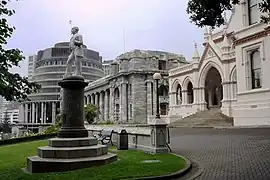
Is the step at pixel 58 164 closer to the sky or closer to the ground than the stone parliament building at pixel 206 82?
→ closer to the ground

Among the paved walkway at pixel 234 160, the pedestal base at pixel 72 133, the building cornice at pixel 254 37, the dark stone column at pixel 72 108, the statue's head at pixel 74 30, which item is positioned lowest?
the paved walkway at pixel 234 160

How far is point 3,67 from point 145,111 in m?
50.4

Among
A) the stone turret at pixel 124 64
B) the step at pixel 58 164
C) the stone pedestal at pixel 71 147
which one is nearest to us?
the step at pixel 58 164

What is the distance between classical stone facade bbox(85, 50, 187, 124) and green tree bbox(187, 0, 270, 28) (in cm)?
4523

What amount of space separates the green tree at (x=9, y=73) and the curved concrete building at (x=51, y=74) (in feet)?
257

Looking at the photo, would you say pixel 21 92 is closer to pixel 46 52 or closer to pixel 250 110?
pixel 250 110

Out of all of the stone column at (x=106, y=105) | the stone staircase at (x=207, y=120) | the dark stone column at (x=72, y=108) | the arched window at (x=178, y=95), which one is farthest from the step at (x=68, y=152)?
the stone column at (x=106, y=105)

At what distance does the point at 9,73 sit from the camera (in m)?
7.95

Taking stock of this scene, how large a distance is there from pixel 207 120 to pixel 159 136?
66.5ft

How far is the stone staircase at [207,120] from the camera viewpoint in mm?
31688

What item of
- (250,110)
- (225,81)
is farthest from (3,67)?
(225,81)

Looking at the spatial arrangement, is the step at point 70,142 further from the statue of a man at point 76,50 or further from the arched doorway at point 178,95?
the arched doorway at point 178,95

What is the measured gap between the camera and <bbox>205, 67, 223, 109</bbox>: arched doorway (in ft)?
143

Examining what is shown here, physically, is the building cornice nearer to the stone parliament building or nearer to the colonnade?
the stone parliament building
